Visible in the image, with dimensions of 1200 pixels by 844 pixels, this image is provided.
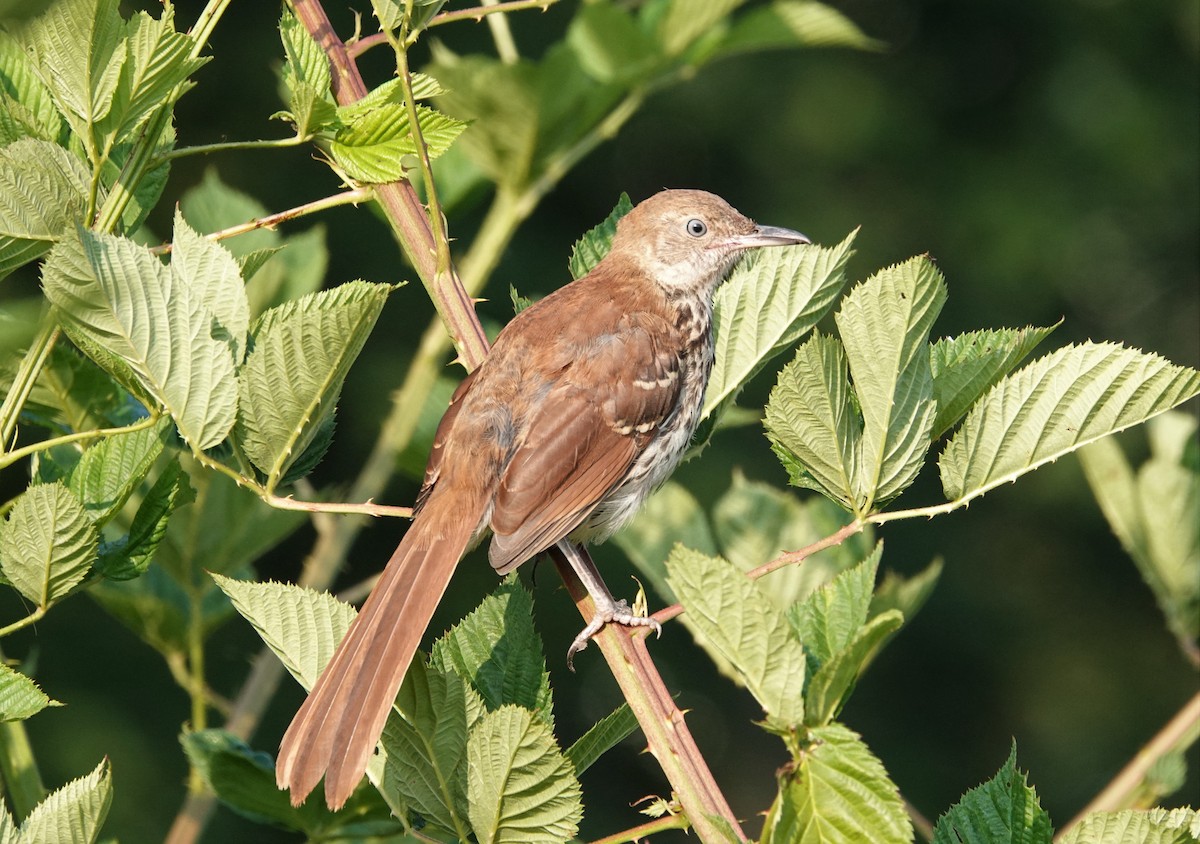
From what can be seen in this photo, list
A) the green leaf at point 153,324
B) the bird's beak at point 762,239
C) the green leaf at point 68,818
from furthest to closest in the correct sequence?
the bird's beak at point 762,239, the green leaf at point 153,324, the green leaf at point 68,818

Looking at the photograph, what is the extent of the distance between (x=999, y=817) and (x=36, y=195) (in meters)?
1.27

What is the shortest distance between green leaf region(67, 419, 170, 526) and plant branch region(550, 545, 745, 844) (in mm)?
616

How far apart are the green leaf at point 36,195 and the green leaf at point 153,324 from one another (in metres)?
0.06

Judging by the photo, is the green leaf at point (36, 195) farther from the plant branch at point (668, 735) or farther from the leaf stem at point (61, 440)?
the plant branch at point (668, 735)

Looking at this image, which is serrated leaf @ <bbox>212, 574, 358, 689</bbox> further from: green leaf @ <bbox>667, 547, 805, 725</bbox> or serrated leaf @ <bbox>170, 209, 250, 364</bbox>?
green leaf @ <bbox>667, 547, 805, 725</bbox>

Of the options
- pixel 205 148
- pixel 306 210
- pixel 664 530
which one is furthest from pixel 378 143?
pixel 664 530

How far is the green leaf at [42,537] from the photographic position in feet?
5.39

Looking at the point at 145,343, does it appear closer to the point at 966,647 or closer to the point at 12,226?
the point at 12,226

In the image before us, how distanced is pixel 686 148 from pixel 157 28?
9.77 m

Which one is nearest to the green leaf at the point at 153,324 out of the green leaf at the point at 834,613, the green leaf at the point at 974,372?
the green leaf at the point at 834,613

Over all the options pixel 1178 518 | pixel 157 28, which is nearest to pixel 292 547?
pixel 1178 518

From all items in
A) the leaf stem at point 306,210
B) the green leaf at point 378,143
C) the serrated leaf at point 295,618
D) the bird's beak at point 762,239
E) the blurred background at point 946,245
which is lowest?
the blurred background at point 946,245

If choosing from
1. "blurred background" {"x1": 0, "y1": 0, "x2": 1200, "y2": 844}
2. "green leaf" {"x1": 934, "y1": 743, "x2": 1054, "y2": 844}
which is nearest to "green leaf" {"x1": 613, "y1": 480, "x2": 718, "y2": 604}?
"green leaf" {"x1": 934, "y1": 743, "x2": 1054, "y2": 844}

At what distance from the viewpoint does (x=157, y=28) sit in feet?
5.45
